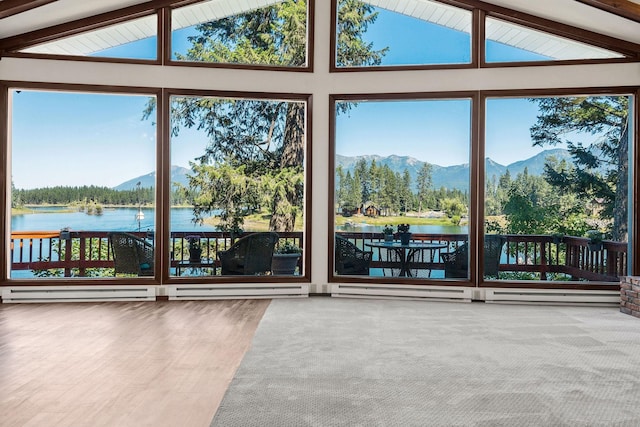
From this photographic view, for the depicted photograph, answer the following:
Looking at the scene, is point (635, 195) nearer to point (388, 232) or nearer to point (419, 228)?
point (419, 228)

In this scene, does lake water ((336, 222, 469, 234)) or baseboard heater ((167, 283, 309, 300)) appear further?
lake water ((336, 222, 469, 234))

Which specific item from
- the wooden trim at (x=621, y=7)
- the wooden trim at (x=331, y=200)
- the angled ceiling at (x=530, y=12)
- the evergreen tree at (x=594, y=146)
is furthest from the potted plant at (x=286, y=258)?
the wooden trim at (x=621, y=7)

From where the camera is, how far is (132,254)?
6.73m

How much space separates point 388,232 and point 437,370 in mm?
3395

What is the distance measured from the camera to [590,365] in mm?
3869

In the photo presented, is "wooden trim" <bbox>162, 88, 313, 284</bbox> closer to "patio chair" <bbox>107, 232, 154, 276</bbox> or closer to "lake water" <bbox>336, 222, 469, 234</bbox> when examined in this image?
"patio chair" <bbox>107, 232, 154, 276</bbox>

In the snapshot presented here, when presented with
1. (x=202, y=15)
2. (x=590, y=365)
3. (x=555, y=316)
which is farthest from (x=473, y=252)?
(x=202, y=15)

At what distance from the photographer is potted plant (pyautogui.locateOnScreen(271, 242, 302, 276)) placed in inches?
277

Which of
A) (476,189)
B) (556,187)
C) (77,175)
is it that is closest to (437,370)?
(476,189)

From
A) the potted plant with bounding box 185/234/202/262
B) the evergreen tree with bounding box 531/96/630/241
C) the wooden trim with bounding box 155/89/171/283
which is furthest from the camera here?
the potted plant with bounding box 185/234/202/262

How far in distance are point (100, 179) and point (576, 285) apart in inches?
245

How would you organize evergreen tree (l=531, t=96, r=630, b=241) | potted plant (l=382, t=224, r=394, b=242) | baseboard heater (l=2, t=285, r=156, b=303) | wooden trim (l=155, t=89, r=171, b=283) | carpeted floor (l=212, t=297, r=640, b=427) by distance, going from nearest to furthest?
carpeted floor (l=212, t=297, r=640, b=427)
baseboard heater (l=2, t=285, r=156, b=303)
evergreen tree (l=531, t=96, r=630, b=241)
wooden trim (l=155, t=89, r=171, b=283)
potted plant (l=382, t=224, r=394, b=242)

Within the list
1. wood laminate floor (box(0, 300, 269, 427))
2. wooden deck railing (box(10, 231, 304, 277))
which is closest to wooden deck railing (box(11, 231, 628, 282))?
wooden deck railing (box(10, 231, 304, 277))

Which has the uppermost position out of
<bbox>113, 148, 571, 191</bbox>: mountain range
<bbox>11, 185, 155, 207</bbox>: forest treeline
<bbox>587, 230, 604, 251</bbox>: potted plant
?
<bbox>113, 148, 571, 191</bbox>: mountain range
